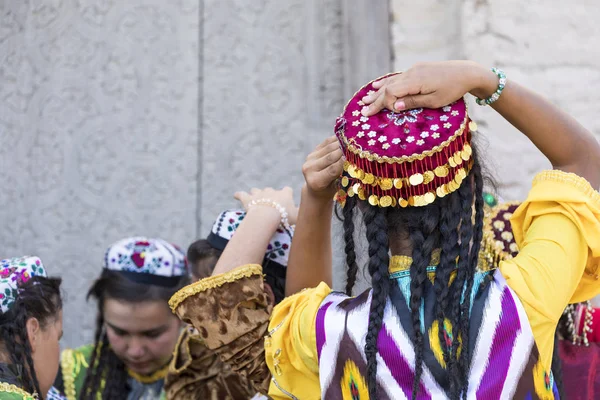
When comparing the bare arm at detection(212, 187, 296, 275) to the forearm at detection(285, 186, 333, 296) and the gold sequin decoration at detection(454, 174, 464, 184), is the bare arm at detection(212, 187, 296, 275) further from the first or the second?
the gold sequin decoration at detection(454, 174, 464, 184)

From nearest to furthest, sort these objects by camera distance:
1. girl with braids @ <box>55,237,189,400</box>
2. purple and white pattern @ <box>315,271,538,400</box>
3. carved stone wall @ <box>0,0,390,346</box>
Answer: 1. purple and white pattern @ <box>315,271,538,400</box>
2. girl with braids @ <box>55,237,189,400</box>
3. carved stone wall @ <box>0,0,390,346</box>

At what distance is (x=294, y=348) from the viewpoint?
1.73 m

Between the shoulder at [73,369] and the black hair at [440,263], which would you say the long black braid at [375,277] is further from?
the shoulder at [73,369]

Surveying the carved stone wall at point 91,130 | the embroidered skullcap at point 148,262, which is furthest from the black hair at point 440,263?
the carved stone wall at point 91,130

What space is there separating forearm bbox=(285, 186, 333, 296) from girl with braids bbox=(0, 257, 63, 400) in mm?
717

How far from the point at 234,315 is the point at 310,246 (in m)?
0.26

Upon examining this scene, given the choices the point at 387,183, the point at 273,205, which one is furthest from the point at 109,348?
the point at 387,183

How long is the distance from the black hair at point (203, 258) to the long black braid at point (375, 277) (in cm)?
96

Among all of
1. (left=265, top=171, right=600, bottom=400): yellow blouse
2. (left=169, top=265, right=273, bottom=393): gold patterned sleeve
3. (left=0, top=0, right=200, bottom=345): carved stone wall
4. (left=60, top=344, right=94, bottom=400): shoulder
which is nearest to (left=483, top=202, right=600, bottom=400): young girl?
(left=265, top=171, right=600, bottom=400): yellow blouse

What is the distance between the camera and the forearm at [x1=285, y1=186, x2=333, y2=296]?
6.38ft

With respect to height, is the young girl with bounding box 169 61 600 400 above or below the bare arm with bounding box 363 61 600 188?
below

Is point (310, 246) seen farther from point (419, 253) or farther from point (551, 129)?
point (551, 129)

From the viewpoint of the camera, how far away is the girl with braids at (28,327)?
2.11m

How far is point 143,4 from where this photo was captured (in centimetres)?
395
